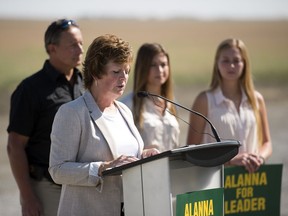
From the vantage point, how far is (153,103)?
5715 mm

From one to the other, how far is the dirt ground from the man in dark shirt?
4.04 m

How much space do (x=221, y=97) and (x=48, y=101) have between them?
1.53 metres

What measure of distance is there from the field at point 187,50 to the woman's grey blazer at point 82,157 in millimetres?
8419

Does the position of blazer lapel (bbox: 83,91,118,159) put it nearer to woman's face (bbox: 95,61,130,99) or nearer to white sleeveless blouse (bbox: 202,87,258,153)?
woman's face (bbox: 95,61,130,99)

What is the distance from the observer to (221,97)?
5.96 meters

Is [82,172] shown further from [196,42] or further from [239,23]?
[239,23]

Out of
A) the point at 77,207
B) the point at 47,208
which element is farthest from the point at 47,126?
the point at 77,207

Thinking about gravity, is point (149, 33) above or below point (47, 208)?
above

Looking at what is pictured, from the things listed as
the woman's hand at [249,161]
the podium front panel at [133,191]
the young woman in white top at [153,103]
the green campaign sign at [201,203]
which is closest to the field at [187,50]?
the woman's hand at [249,161]

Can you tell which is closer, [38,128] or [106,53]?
[106,53]

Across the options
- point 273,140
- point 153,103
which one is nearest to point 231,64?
point 153,103

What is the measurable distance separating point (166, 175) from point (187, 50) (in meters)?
22.1

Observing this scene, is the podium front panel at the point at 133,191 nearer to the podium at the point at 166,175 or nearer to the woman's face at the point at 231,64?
the podium at the point at 166,175

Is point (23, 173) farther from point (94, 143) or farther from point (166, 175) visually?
point (166, 175)
